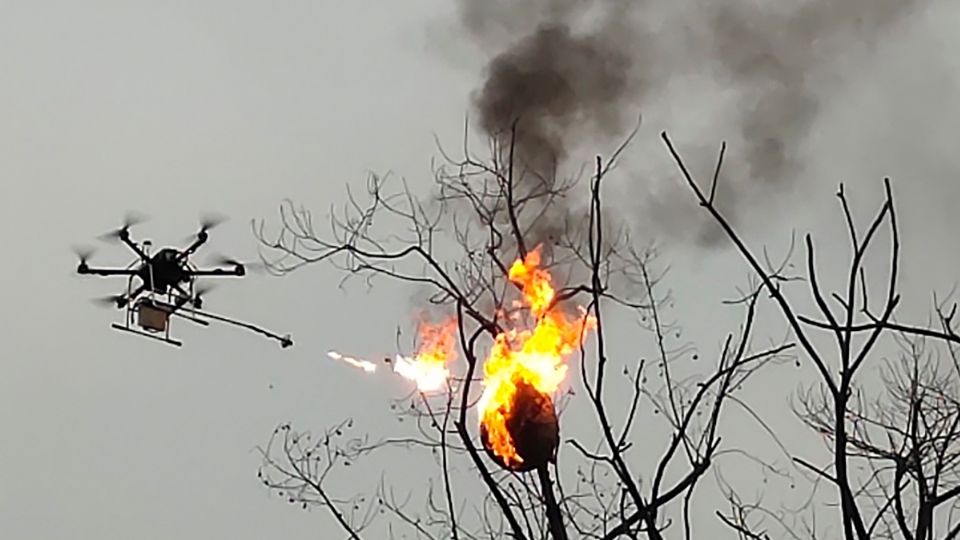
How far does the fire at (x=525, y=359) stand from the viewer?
1292 cm

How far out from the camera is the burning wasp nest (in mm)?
12789

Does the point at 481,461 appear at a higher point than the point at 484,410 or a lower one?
lower

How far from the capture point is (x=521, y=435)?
1278 centimetres

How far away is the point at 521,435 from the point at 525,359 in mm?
1244

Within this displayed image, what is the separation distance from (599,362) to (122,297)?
7.01 metres

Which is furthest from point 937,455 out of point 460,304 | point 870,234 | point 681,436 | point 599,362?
point 870,234

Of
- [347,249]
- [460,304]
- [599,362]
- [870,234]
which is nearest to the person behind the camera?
[870,234]

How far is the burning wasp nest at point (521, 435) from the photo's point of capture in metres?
12.8

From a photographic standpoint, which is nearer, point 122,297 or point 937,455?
point 937,455

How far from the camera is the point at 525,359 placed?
1392 centimetres

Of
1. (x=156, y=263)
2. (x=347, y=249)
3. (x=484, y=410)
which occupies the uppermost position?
(x=156, y=263)

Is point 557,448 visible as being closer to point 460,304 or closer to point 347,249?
point 460,304

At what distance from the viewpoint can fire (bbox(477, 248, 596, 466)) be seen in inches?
509

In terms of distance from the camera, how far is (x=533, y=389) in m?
13.3
